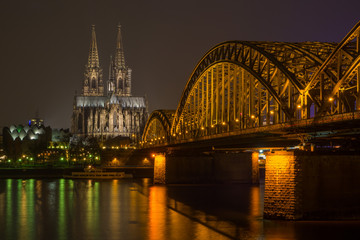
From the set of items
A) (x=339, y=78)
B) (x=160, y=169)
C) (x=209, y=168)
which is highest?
(x=339, y=78)

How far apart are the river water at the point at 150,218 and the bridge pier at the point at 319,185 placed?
899 millimetres

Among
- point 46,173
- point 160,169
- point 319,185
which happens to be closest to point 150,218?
point 319,185

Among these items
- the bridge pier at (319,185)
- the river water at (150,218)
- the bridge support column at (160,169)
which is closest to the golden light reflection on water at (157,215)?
the river water at (150,218)

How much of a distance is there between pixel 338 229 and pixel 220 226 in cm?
900

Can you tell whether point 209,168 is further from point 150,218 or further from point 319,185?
point 319,185

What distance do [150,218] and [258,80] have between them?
16.2 m

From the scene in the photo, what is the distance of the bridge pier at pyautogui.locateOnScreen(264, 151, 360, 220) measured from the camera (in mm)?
43500

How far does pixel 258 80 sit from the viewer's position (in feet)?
191

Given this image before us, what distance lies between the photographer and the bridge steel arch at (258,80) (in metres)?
51.7

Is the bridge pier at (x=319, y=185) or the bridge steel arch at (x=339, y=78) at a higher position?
the bridge steel arch at (x=339, y=78)

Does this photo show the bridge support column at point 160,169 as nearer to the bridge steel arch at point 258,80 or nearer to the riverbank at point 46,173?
the bridge steel arch at point 258,80

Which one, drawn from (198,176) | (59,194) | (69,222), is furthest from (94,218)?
(198,176)

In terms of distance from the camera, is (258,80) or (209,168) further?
(209,168)

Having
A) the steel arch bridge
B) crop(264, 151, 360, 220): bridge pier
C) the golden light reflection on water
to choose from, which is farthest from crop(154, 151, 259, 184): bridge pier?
crop(264, 151, 360, 220): bridge pier
